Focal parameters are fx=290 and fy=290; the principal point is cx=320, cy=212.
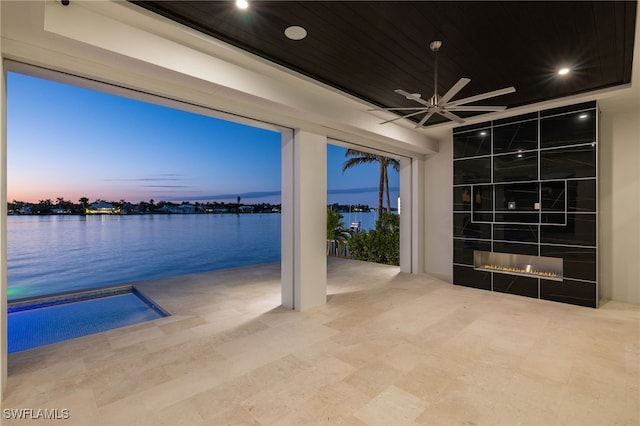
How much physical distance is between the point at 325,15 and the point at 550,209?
4993 millimetres

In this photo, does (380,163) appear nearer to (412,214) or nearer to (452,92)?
(412,214)

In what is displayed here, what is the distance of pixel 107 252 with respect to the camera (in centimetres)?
1088

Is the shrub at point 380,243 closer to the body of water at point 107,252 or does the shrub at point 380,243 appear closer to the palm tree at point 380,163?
the body of water at point 107,252

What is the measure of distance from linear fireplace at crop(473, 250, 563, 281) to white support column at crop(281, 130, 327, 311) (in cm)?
343

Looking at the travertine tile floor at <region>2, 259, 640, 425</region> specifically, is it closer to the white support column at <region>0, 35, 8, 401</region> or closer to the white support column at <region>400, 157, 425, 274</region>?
the white support column at <region>0, 35, 8, 401</region>

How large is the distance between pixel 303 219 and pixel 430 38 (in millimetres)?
2849

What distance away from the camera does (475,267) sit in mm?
5930

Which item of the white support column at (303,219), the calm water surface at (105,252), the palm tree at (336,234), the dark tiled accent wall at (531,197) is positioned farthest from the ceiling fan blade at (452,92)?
the calm water surface at (105,252)

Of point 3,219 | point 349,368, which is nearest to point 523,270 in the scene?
point 349,368

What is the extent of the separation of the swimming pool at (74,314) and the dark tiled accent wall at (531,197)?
5917 millimetres

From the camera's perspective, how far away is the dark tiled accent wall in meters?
4.72

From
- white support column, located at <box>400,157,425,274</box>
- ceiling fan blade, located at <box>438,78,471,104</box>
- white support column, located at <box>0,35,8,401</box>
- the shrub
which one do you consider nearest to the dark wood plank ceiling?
ceiling fan blade, located at <box>438,78,471,104</box>

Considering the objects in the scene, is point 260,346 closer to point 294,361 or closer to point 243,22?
point 294,361

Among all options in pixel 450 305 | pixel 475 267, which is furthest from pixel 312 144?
pixel 475 267
